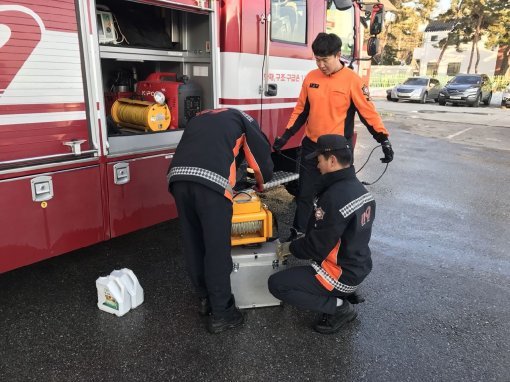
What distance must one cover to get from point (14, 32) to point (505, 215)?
18.3ft

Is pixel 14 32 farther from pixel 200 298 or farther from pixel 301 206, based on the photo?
pixel 301 206

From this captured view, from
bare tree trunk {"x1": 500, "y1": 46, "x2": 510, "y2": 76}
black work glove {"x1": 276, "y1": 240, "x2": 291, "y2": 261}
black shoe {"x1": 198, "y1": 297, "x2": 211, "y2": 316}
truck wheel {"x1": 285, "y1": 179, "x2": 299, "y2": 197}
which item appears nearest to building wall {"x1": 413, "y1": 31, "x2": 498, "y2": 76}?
bare tree trunk {"x1": 500, "y1": 46, "x2": 510, "y2": 76}

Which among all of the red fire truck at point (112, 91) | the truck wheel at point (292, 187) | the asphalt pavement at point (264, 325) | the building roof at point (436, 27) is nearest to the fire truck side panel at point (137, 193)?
the red fire truck at point (112, 91)

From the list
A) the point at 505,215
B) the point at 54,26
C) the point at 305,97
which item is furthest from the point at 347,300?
the point at 505,215

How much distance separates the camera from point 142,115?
3541 mm

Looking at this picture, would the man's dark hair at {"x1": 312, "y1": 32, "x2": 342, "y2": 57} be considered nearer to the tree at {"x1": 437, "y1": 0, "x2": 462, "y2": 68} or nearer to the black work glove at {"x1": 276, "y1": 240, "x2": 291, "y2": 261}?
the black work glove at {"x1": 276, "y1": 240, "x2": 291, "y2": 261}

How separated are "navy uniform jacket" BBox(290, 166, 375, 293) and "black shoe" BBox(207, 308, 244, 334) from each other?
60 centimetres

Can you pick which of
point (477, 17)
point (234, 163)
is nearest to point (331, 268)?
point (234, 163)

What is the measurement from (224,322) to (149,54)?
215 centimetres

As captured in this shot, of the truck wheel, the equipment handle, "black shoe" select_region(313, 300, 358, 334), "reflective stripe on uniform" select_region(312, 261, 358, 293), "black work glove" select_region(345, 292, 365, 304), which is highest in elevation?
the equipment handle

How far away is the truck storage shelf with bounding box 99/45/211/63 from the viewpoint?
318 centimetres

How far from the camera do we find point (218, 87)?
3812mm

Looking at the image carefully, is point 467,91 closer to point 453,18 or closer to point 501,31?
point 501,31

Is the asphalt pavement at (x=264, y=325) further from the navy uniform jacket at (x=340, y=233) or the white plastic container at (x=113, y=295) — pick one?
the navy uniform jacket at (x=340, y=233)
